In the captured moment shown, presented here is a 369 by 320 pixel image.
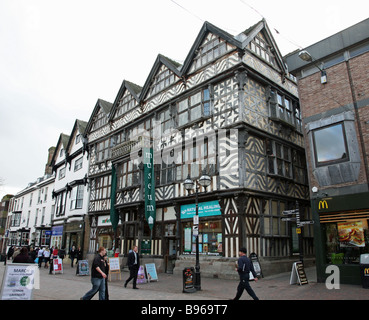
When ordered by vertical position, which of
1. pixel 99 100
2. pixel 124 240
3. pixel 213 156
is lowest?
pixel 124 240

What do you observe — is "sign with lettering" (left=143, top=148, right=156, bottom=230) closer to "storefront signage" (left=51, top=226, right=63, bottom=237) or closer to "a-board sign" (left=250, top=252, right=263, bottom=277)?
"a-board sign" (left=250, top=252, right=263, bottom=277)

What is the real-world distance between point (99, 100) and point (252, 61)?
16.9 m

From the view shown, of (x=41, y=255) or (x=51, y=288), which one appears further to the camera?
(x=41, y=255)

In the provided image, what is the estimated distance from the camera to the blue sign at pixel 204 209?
16031 mm

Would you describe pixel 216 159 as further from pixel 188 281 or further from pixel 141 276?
pixel 188 281

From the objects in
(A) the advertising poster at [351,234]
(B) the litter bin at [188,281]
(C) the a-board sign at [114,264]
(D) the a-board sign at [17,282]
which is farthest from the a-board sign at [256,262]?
(D) the a-board sign at [17,282]

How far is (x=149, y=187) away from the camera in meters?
19.5

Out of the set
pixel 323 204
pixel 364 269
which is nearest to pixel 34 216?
pixel 323 204

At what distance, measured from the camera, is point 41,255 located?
22562mm

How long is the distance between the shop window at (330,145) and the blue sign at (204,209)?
563 centimetres

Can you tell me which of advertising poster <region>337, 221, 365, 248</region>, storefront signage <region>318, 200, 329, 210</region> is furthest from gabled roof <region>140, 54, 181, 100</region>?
advertising poster <region>337, 221, 365, 248</region>

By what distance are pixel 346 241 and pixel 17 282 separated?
1116 cm

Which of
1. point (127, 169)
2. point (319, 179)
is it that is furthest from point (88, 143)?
point (319, 179)
